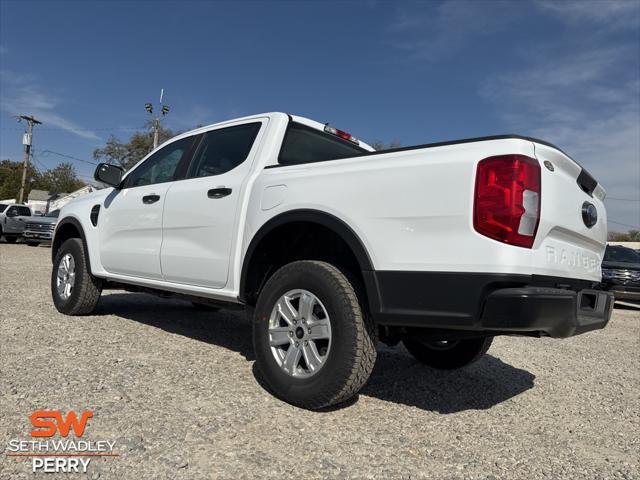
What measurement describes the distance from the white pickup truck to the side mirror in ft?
2.70

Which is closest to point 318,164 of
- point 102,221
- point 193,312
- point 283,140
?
point 283,140

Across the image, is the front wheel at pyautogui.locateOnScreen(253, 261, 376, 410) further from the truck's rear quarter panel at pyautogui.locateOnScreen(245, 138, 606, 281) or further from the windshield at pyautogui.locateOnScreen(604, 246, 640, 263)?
the windshield at pyautogui.locateOnScreen(604, 246, 640, 263)

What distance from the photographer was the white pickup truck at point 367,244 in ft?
7.28

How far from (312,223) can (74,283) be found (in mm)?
3203

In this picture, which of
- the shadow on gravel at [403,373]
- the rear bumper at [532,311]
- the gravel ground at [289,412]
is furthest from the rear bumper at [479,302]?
the shadow on gravel at [403,373]

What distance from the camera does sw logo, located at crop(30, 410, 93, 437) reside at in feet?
7.47

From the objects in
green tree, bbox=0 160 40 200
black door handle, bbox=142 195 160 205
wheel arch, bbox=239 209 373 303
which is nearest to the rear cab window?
wheel arch, bbox=239 209 373 303

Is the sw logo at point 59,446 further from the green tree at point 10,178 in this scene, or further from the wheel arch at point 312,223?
the green tree at point 10,178

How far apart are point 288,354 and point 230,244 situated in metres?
0.92

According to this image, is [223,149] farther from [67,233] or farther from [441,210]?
[67,233]

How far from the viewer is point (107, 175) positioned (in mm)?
4676

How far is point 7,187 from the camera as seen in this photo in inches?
2992

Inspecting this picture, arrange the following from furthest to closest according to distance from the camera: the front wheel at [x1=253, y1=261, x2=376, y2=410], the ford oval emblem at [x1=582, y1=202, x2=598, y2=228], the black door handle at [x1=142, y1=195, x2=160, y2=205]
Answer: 1. the black door handle at [x1=142, y1=195, x2=160, y2=205]
2. the ford oval emblem at [x1=582, y1=202, x2=598, y2=228]
3. the front wheel at [x1=253, y1=261, x2=376, y2=410]

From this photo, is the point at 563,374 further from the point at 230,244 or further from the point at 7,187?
the point at 7,187
